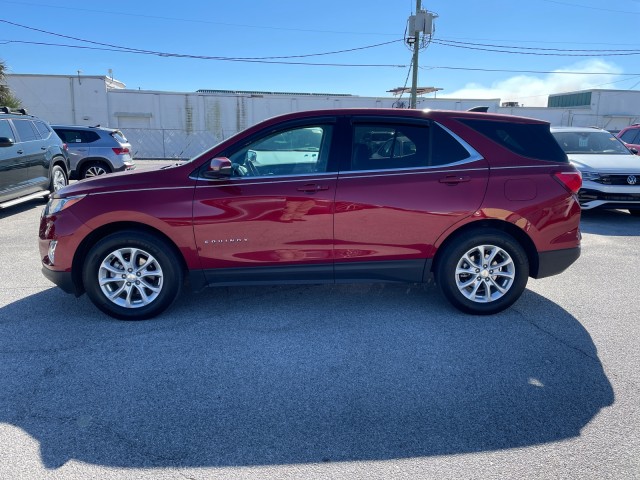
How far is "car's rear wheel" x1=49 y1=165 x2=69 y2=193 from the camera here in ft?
32.0

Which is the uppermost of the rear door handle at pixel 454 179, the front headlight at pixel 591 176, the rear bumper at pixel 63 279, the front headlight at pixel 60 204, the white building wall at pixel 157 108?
the white building wall at pixel 157 108

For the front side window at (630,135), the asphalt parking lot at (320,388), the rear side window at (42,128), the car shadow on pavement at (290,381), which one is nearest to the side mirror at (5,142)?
the rear side window at (42,128)

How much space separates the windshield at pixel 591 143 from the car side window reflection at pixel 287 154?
25.3ft

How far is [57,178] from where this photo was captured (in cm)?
1002

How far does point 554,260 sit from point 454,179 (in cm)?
120

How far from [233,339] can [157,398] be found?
906 millimetres

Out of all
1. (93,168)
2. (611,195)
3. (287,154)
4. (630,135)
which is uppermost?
(630,135)

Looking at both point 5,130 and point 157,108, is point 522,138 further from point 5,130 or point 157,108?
point 157,108

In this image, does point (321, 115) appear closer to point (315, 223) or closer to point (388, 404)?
point (315, 223)

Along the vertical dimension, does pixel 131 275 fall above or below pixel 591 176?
below

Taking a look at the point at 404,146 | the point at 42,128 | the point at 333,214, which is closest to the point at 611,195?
the point at 404,146

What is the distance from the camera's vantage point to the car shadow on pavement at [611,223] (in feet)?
26.3

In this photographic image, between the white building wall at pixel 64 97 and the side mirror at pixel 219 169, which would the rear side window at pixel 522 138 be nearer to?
the side mirror at pixel 219 169

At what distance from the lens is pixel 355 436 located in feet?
8.77
